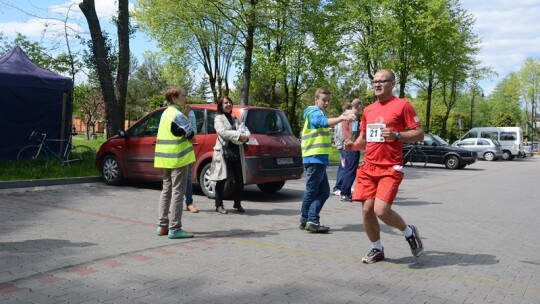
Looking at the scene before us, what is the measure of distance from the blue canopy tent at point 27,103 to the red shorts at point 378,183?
10.5 metres

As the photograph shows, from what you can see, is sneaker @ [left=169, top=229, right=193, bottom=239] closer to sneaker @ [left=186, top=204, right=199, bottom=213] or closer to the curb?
sneaker @ [left=186, top=204, right=199, bottom=213]

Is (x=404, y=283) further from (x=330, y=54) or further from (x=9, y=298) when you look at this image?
(x=330, y=54)

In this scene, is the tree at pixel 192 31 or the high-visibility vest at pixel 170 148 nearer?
the high-visibility vest at pixel 170 148

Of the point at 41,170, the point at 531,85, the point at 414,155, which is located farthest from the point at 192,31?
the point at 531,85

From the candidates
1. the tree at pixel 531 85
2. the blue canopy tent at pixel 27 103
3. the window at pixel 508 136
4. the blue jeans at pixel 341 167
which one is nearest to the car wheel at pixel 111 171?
the blue canopy tent at pixel 27 103

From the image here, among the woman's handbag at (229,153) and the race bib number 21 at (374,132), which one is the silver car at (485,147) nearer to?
the woman's handbag at (229,153)

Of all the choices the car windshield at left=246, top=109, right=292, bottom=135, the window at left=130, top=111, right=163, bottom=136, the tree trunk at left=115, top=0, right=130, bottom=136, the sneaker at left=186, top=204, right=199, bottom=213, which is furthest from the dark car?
the sneaker at left=186, top=204, right=199, bottom=213

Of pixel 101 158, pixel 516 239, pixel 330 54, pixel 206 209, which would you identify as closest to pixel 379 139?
pixel 516 239

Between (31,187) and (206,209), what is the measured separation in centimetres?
409

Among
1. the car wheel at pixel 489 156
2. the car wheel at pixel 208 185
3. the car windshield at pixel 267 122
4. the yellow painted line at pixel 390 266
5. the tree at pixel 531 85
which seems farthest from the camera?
the tree at pixel 531 85

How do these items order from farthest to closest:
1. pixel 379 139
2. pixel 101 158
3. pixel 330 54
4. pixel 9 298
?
pixel 330 54 → pixel 101 158 → pixel 379 139 → pixel 9 298

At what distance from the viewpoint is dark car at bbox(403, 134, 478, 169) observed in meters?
22.4

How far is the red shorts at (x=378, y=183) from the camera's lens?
4.76 metres

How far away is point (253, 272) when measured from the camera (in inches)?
181
